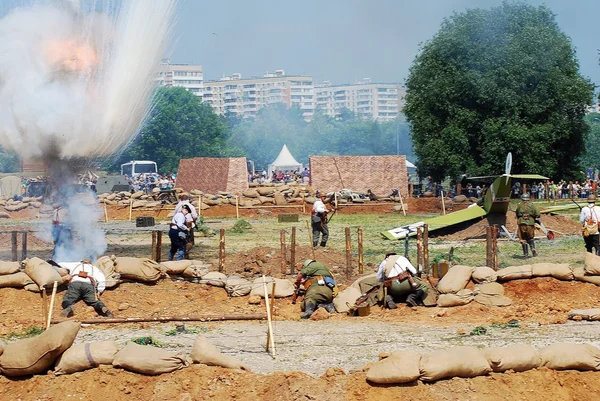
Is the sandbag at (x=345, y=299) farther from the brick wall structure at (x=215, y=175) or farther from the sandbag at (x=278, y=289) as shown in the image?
the brick wall structure at (x=215, y=175)

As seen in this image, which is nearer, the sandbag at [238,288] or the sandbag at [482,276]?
the sandbag at [482,276]

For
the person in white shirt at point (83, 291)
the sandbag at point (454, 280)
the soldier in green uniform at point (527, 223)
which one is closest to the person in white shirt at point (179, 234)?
the person in white shirt at point (83, 291)

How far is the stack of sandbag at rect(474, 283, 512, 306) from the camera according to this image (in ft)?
59.4

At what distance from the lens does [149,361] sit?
42.1ft

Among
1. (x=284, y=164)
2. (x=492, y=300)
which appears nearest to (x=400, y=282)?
(x=492, y=300)

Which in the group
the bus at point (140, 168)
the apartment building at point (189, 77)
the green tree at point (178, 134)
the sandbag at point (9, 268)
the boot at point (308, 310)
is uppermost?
the apartment building at point (189, 77)

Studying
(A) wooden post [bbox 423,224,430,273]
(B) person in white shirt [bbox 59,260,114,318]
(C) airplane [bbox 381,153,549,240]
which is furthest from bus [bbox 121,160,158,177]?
(B) person in white shirt [bbox 59,260,114,318]

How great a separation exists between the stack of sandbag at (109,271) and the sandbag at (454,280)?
22.3 feet

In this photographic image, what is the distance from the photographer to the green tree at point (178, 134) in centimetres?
8488

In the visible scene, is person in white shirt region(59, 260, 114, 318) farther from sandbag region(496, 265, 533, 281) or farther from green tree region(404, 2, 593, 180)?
green tree region(404, 2, 593, 180)

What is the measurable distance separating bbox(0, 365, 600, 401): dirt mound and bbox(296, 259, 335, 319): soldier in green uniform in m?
5.20

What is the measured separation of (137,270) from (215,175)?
35081mm

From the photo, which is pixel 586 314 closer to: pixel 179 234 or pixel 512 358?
pixel 512 358

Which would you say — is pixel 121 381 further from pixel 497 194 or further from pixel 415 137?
pixel 415 137
